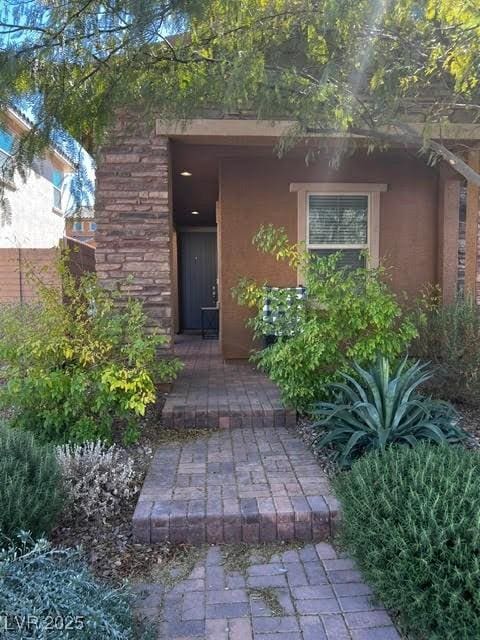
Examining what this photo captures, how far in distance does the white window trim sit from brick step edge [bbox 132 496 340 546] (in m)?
4.19

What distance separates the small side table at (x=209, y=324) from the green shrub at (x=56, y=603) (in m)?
8.02

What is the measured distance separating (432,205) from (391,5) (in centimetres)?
416

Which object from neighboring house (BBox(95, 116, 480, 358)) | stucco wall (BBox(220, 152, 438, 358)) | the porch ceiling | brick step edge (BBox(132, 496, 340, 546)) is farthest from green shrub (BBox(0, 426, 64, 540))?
stucco wall (BBox(220, 152, 438, 358))

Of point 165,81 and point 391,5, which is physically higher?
point 391,5

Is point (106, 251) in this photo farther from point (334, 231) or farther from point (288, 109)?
point (334, 231)

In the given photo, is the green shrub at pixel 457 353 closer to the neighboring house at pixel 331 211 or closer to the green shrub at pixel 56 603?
the neighboring house at pixel 331 211

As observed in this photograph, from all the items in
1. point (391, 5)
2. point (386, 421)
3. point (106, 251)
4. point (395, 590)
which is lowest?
point (395, 590)

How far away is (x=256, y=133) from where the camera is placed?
5.14 m

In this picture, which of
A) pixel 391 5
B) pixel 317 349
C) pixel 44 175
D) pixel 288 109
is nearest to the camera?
pixel 391 5

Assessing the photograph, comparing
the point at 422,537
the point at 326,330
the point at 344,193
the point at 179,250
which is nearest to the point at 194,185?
the point at 344,193

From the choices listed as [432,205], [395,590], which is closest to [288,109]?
[395,590]

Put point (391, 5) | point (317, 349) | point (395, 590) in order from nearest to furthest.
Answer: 1. point (395, 590)
2. point (391, 5)
3. point (317, 349)

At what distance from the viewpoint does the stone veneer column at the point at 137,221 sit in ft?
16.7

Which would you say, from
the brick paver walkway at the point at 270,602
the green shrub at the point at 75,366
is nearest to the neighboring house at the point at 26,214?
the green shrub at the point at 75,366
